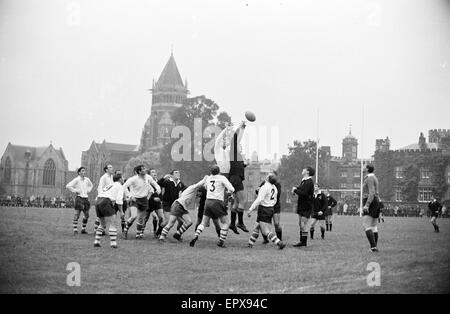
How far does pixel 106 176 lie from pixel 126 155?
129m

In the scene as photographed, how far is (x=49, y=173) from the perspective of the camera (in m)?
112

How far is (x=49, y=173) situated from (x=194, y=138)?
5697 cm

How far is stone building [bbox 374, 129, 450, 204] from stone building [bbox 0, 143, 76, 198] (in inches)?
2630

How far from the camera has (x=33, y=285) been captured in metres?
8.98

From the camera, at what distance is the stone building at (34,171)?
357 ft

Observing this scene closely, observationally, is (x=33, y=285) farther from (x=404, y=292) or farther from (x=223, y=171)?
(x=223, y=171)

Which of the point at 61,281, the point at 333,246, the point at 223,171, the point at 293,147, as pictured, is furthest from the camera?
the point at 293,147

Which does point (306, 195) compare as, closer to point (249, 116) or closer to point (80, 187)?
point (249, 116)

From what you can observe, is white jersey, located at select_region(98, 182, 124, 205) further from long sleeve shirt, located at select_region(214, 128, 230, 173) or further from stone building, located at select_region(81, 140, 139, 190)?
stone building, located at select_region(81, 140, 139, 190)

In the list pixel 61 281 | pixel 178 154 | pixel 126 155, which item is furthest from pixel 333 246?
pixel 126 155

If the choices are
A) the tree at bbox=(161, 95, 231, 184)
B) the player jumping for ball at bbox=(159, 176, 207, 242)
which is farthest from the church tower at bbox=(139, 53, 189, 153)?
the player jumping for ball at bbox=(159, 176, 207, 242)

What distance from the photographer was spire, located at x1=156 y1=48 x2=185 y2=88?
12744 centimetres
